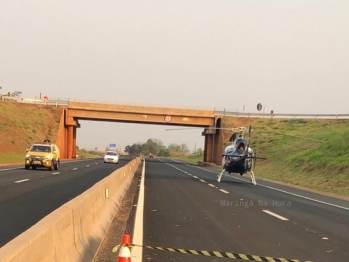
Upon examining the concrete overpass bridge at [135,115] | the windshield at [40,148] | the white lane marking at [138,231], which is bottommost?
the white lane marking at [138,231]

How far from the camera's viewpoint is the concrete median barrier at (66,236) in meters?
4.83

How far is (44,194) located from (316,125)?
7522 cm

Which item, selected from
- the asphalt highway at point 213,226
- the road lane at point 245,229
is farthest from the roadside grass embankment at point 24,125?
the road lane at point 245,229

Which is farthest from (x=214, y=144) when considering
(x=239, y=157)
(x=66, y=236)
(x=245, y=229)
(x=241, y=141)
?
(x=66, y=236)

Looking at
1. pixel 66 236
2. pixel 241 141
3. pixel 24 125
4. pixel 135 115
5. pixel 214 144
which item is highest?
pixel 135 115

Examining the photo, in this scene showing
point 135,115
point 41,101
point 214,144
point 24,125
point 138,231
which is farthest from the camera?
point 214,144

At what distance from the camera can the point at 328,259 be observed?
9586mm

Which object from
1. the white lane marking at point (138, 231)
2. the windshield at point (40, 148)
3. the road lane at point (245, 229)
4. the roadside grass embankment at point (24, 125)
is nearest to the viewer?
the white lane marking at point (138, 231)

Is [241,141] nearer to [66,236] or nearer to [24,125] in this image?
[66,236]

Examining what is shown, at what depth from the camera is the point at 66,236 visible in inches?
272

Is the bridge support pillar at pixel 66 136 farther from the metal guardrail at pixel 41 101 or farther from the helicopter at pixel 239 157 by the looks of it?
the helicopter at pixel 239 157

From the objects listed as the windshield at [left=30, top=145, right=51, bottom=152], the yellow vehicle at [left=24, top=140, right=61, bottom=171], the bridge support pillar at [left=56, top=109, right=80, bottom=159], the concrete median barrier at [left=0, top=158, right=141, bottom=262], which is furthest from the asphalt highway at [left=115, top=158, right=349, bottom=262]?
the bridge support pillar at [left=56, top=109, right=80, bottom=159]

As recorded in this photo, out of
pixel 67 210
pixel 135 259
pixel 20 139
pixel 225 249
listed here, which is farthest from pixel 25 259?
pixel 20 139

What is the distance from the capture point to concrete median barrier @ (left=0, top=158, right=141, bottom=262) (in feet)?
15.8
